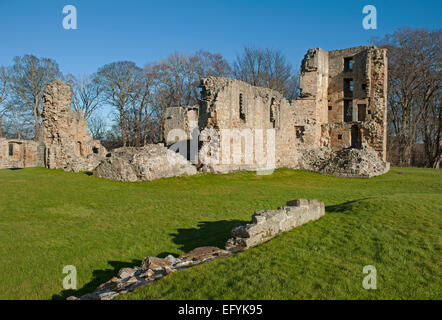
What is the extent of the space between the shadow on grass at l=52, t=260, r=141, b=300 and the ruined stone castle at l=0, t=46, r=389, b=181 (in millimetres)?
8338

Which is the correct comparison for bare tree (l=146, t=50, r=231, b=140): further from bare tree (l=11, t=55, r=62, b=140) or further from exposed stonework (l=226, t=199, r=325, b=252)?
exposed stonework (l=226, t=199, r=325, b=252)

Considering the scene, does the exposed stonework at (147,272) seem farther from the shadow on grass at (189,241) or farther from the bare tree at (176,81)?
the bare tree at (176,81)

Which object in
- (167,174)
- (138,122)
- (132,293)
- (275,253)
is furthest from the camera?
(138,122)

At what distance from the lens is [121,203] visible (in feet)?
32.7

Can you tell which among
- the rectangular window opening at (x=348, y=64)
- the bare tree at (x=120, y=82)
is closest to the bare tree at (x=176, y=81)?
the bare tree at (x=120, y=82)

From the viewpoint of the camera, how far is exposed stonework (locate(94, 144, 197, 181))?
553 inches

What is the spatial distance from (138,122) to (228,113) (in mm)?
22274

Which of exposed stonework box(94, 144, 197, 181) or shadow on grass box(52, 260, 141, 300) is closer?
shadow on grass box(52, 260, 141, 300)

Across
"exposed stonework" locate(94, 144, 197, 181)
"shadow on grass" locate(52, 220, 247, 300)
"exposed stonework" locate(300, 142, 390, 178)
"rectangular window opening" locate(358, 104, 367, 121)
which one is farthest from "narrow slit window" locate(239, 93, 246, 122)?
"rectangular window opening" locate(358, 104, 367, 121)

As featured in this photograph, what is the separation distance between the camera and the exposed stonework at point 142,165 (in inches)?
553

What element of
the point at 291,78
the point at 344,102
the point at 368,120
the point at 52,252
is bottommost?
the point at 52,252
